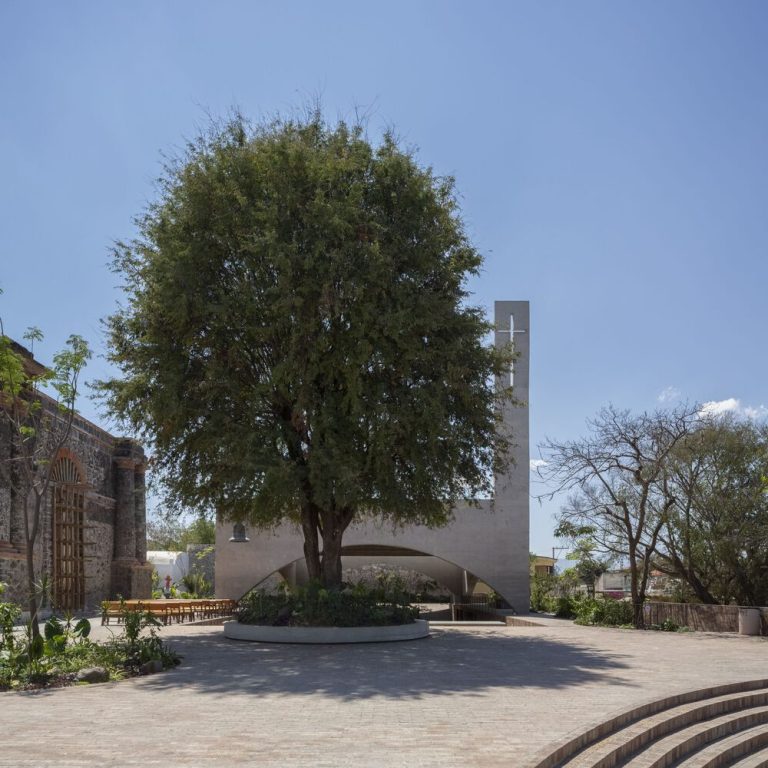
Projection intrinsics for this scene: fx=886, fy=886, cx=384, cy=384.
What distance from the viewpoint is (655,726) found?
8.80 metres

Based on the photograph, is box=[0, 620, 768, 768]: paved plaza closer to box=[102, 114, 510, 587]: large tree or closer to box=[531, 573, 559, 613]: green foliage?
box=[102, 114, 510, 587]: large tree

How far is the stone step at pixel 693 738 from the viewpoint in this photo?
812 cm

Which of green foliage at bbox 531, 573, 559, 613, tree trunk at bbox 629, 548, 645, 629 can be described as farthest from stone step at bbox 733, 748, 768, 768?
green foliage at bbox 531, 573, 559, 613

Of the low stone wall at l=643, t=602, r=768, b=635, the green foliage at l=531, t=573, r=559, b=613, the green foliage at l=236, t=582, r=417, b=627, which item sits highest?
the green foliage at l=236, t=582, r=417, b=627

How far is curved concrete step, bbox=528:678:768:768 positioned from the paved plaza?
16cm

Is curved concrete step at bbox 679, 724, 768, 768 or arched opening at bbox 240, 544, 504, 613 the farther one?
arched opening at bbox 240, 544, 504, 613

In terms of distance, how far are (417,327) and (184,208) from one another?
5353mm

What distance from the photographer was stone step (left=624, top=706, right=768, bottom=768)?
812 cm

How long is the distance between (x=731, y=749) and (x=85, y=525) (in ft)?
79.8

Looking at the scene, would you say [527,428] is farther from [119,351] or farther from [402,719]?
[402,719]

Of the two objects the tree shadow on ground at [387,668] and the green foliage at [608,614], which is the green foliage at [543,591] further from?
the tree shadow on ground at [387,668]

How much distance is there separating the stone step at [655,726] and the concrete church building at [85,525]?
16.1 m

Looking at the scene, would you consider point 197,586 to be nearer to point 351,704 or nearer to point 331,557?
point 331,557

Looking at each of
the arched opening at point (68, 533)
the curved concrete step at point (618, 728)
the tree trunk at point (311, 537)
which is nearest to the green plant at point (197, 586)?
the arched opening at point (68, 533)
